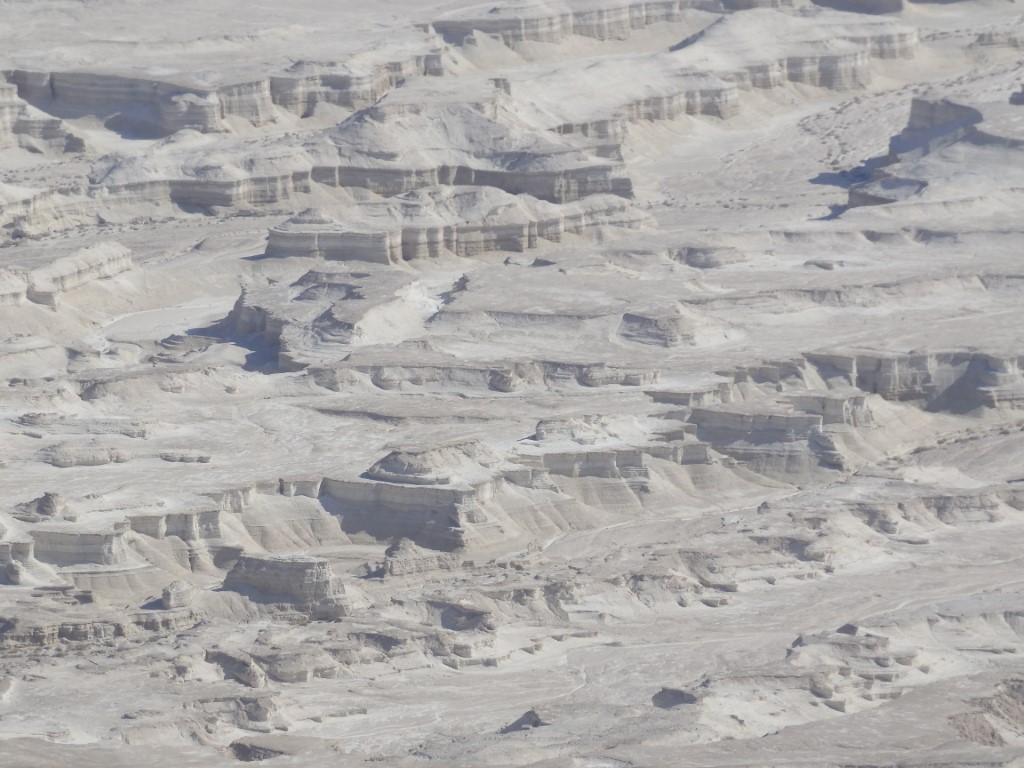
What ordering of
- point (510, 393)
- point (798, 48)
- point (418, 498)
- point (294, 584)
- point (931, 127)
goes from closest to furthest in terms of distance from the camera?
1. point (294, 584)
2. point (418, 498)
3. point (510, 393)
4. point (931, 127)
5. point (798, 48)

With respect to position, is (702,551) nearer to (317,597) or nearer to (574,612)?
(574,612)

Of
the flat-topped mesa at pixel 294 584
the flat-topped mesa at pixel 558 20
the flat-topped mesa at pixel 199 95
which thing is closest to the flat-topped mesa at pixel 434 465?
the flat-topped mesa at pixel 294 584

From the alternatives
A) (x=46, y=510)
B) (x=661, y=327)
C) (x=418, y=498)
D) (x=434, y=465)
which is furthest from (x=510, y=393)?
(x=46, y=510)

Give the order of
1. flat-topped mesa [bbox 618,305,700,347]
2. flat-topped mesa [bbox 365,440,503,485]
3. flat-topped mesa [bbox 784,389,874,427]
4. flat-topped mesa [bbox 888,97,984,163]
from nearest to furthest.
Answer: flat-topped mesa [bbox 365,440,503,485] → flat-topped mesa [bbox 784,389,874,427] → flat-topped mesa [bbox 618,305,700,347] → flat-topped mesa [bbox 888,97,984,163]

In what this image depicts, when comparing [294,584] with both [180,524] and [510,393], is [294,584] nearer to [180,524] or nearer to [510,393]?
[180,524]

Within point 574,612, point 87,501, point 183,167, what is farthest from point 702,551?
point 183,167

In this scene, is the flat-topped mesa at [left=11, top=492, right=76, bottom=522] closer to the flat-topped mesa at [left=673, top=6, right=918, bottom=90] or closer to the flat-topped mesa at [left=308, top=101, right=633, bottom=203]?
the flat-topped mesa at [left=308, top=101, right=633, bottom=203]

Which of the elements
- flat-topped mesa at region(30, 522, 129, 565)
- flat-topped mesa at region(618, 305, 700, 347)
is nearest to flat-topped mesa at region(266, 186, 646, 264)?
flat-topped mesa at region(618, 305, 700, 347)
